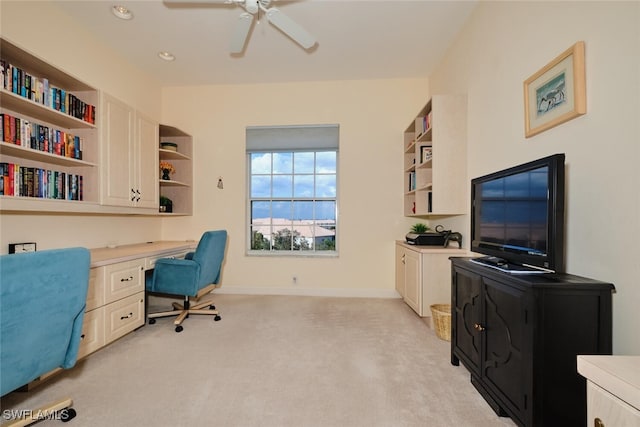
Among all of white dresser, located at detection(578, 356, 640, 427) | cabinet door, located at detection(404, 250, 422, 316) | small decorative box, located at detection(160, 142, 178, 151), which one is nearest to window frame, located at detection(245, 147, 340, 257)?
small decorative box, located at detection(160, 142, 178, 151)

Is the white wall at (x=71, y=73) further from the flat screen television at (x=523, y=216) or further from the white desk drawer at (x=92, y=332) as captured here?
the flat screen television at (x=523, y=216)

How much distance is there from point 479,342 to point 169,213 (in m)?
3.62

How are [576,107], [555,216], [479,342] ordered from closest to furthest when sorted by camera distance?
1. [555,216]
2. [576,107]
3. [479,342]

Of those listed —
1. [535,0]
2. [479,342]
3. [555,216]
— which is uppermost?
[535,0]

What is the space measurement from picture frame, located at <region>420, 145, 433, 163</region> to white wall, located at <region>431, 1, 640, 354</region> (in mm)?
927

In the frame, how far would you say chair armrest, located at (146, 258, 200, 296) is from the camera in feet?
8.86

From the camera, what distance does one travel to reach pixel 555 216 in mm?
1303

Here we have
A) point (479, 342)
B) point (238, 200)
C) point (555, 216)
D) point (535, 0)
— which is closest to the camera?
point (555, 216)

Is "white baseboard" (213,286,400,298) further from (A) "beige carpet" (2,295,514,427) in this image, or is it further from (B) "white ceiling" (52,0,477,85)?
(B) "white ceiling" (52,0,477,85)

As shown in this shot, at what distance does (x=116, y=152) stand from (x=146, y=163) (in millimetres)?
443

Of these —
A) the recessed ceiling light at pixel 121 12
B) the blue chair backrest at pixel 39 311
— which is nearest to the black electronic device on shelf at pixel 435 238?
the blue chair backrest at pixel 39 311

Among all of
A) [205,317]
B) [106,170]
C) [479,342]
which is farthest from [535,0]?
[205,317]

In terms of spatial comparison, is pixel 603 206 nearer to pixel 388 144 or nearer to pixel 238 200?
pixel 388 144

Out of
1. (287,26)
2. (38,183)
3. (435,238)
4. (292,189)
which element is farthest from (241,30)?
(435,238)
